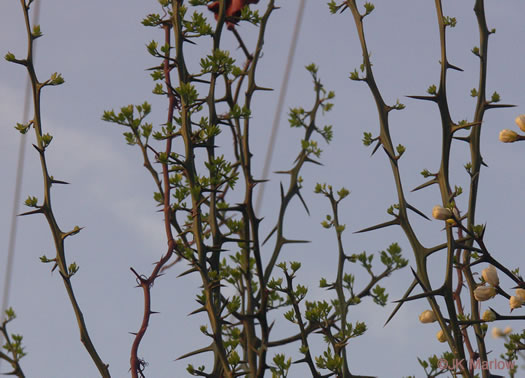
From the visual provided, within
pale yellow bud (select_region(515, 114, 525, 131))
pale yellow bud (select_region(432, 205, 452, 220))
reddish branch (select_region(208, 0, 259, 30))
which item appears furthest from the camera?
reddish branch (select_region(208, 0, 259, 30))

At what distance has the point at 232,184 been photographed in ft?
8.31

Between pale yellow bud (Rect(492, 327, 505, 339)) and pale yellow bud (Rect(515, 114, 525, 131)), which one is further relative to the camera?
pale yellow bud (Rect(492, 327, 505, 339))

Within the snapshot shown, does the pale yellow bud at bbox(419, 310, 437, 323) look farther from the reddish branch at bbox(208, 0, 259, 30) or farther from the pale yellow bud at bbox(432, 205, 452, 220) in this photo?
the reddish branch at bbox(208, 0, 259, 30)

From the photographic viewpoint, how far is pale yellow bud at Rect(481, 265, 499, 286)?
2174mm

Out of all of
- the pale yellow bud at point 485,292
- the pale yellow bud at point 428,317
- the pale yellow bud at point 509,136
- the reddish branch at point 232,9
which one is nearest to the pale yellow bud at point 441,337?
the pale yellow bud at point 428,317

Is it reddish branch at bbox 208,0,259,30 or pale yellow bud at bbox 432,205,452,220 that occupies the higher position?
reddish branch at bbox 208,0,259,30

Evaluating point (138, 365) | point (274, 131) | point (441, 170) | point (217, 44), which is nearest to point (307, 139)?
point (274, 131)

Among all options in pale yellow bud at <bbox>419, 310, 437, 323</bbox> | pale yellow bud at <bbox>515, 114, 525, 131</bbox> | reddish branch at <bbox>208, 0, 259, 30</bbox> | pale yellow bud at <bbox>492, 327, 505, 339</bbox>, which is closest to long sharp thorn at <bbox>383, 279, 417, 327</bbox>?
pale yellow bud at <bbox>419, 310, 437, 323</bbox>

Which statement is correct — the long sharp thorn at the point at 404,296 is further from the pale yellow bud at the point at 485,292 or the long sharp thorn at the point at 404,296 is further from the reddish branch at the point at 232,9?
the reddish branch at the point at 232,9

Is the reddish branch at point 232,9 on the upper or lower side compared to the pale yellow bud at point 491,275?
upper

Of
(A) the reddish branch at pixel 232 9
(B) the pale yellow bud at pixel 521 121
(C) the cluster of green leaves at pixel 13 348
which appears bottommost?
(C) the cluster of green leaves at pixel 13 348

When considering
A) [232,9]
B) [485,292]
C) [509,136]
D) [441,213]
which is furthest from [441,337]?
[232,9]

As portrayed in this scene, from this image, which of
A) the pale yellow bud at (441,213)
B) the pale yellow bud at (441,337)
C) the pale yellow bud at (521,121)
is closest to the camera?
the pale yellow bud at (441,213)

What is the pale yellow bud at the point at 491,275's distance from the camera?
2.17 metres
